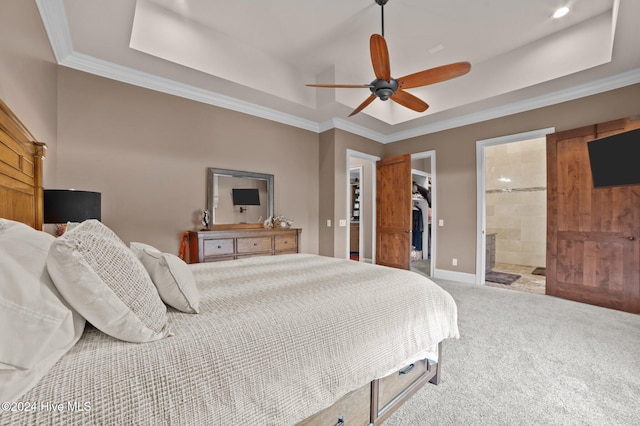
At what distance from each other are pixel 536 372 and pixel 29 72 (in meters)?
4.30

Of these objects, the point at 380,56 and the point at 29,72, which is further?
the point at 380,56

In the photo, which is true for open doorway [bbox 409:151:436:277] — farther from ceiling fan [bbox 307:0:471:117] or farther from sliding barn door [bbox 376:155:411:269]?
ceiling fan [bbox 307:0:471:117]

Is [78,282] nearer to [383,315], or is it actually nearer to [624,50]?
[383,315]

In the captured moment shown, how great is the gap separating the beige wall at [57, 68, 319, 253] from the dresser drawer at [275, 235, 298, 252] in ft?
3.63

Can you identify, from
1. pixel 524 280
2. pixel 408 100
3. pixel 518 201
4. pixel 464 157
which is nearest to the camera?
pixel 408 100

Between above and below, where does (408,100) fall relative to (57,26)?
below

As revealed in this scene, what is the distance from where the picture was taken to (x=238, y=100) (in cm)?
393

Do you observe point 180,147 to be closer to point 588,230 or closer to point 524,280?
point 588,230

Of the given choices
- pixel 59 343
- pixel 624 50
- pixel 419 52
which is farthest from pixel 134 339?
pixel 624 50

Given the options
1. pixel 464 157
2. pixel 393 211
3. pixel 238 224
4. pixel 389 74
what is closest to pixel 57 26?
pixel 238 224

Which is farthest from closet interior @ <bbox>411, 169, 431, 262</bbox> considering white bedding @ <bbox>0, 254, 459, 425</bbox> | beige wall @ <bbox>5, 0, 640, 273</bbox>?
white bedding @ <bbox>0, 254, 459, 425</bbox>

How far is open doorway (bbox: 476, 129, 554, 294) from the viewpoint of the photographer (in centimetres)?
590

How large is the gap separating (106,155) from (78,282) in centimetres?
287

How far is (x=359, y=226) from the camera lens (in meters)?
6.60
